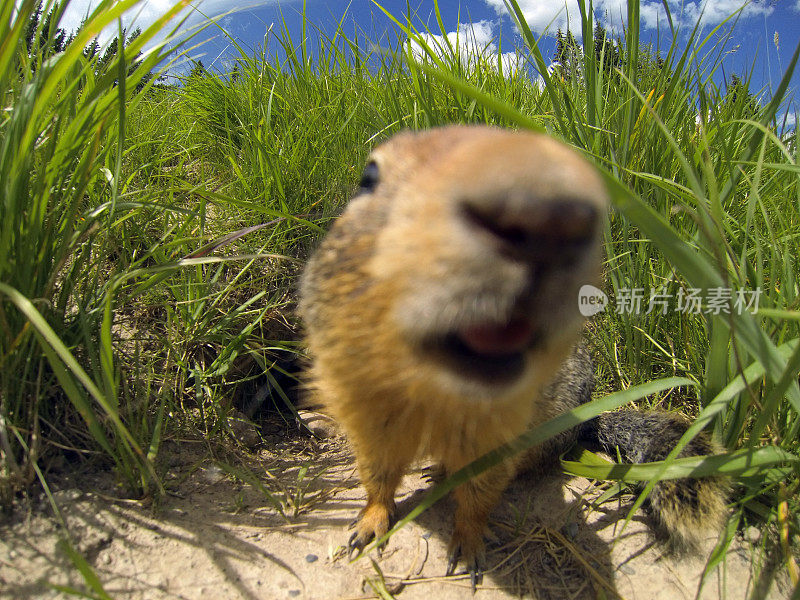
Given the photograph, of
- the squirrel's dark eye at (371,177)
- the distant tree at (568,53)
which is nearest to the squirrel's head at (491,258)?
the squirrel's dark eye at (371,177)

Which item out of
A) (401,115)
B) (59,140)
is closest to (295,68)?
(401,115)

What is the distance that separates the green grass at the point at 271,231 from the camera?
1849 millimetres

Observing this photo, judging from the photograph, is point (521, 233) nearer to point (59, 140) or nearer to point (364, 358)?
point (364, 358)

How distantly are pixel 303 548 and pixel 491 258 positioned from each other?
1.75 meters

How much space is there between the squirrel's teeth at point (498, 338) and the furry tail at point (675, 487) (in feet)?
4.48

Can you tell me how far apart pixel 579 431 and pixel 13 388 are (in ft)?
9.28

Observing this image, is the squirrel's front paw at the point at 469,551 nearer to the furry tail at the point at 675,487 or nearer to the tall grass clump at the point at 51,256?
the furry tail at the point at 675,487

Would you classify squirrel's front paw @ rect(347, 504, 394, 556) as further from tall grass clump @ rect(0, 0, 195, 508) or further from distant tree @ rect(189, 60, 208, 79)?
distant tree @ rect(189, 60, 208, 79)

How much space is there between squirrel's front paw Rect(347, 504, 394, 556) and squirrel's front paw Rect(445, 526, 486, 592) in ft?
1.12

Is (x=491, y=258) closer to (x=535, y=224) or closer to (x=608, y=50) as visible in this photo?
(x=535, y=224)

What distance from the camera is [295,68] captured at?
4.38 metres

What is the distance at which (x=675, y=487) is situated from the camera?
2232 millimetres

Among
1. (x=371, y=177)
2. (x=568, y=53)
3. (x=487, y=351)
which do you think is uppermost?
(x=568, y=53)

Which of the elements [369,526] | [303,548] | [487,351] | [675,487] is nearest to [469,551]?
[369,526]
